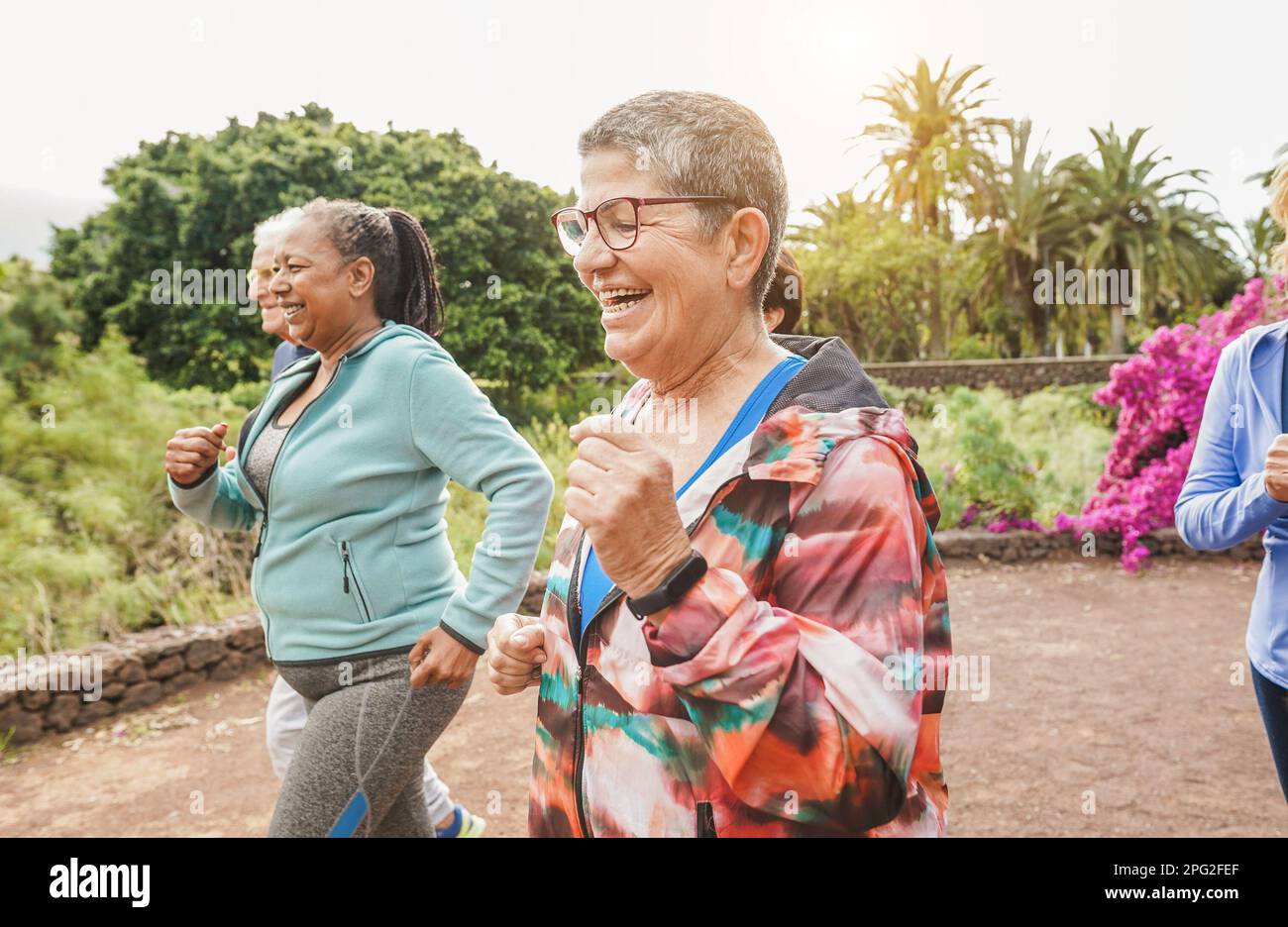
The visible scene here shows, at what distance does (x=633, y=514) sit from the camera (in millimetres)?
1155

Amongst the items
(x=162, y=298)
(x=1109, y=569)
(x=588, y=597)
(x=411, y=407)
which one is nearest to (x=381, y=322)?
(x=411, y=407)

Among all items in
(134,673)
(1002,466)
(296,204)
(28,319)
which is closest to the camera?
(134,673)

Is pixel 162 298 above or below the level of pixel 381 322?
above

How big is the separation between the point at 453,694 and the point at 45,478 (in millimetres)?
7165

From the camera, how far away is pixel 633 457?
118 cm

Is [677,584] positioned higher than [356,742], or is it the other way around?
[677,584]

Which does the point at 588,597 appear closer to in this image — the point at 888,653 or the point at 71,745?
the point at 888,653

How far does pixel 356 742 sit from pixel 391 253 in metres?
1.24

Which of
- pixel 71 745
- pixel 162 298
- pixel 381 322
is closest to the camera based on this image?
pixel 381 322

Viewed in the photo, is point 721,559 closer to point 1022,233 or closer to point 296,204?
point 296,204

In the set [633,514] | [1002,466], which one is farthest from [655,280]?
[1002,466]

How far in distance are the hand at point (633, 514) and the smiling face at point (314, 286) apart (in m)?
1.42

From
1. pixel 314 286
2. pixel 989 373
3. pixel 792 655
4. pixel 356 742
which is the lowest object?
pixel 356 742

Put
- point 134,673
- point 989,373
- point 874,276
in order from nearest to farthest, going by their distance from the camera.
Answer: point 134,673 → point 989,373 → point 874,276
